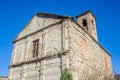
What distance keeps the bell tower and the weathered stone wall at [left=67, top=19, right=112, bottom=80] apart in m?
4.67

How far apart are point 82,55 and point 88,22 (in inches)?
371

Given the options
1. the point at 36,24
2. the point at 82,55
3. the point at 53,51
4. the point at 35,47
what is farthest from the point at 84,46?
the point at 36,24

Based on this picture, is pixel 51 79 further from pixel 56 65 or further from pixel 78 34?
Answer: pixel 78 34

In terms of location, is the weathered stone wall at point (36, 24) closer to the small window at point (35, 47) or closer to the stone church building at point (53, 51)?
the stone church building at point (53, 51)

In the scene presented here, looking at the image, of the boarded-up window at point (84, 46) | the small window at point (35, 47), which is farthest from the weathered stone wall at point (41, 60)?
the boarded-up window at point (84, 46)

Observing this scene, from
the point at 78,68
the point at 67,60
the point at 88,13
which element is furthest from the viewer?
the point at 88,13

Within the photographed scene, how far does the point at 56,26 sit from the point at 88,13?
1014 centimetres

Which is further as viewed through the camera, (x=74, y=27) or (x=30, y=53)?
(x=30, y=53)

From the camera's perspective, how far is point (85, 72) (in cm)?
1354

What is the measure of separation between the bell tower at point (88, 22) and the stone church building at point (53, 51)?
159 inches

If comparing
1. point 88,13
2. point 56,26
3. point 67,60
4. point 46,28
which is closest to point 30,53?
point 46,28

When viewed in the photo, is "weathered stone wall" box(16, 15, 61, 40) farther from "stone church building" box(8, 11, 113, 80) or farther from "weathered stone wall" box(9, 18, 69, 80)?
"weathered stone wall" box(9, 18, 69, 80)

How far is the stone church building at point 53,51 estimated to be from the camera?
39.7 ft

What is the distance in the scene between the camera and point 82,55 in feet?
45.4
